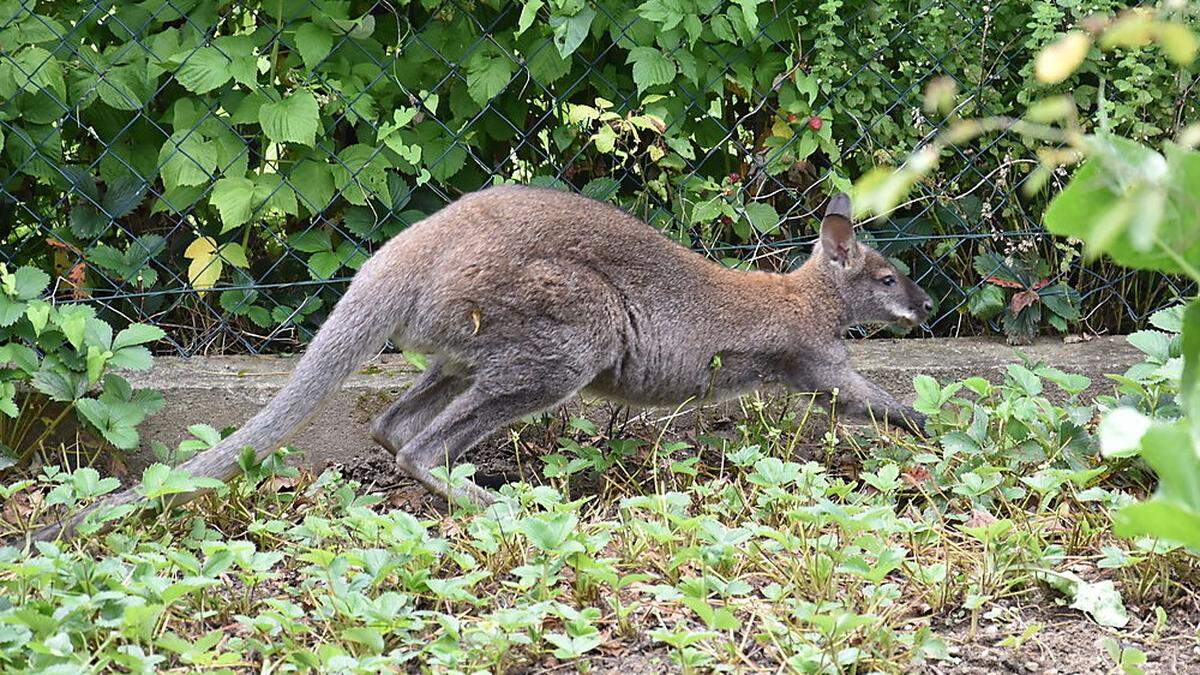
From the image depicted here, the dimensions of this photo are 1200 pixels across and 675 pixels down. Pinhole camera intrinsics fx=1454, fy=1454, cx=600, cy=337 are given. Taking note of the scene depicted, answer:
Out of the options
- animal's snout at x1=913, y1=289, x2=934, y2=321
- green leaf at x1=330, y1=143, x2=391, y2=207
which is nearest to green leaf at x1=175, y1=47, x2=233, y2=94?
green leaf at x1=330, y1=143, x2=391, y2=207

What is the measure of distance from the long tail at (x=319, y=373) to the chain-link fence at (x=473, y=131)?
887 millimetres

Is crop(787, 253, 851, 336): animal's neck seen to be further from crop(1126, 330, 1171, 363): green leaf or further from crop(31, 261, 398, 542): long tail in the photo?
crop(31, 261, 398, 542): long tail

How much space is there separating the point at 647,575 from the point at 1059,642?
0.97 metres

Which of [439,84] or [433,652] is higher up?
[439,84]

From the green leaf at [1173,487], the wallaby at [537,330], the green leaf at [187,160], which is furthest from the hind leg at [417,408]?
the green leaf at [1173,487]

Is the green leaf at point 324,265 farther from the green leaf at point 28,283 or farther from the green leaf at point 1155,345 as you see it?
the green leaf at point 1155,345

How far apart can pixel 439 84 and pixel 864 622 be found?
3.24m

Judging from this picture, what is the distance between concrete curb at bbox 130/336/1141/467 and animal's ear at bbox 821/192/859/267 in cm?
45

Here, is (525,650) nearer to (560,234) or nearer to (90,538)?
(90,538)

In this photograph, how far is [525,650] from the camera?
3230 millimetres

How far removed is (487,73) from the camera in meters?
5.64

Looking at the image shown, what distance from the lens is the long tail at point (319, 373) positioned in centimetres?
447

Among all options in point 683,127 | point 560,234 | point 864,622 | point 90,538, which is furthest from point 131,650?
point 683,127

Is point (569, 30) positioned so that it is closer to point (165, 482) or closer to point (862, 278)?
point (862, 278)
